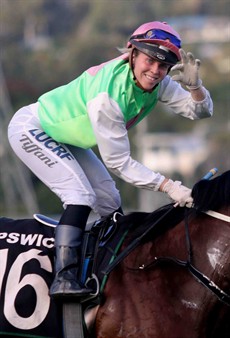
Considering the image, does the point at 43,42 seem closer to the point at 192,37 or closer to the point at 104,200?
the point at 192,37

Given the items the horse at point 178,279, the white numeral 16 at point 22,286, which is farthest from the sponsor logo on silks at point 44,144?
the horse at point 178,279

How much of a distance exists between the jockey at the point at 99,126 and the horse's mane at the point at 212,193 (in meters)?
0.05

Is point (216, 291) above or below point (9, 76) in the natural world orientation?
above

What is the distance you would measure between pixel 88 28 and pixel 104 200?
7765 centimetres

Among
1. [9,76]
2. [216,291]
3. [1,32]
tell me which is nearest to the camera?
[216,291]

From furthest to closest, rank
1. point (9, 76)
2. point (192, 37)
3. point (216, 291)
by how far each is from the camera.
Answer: point (192, 37) → point (9, 76) → point (216, 291)

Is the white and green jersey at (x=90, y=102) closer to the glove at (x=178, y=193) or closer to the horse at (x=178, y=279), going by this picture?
the glove at (x=178, y=193)

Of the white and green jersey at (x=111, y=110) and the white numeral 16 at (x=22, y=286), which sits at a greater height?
the white and green jersey at (x=111, y=110)

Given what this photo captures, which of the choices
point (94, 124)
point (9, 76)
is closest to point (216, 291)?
point (94, 124)

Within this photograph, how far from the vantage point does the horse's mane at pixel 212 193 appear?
19.8 ft

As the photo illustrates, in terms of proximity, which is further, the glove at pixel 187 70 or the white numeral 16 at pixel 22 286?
the glove at pixel 187 70

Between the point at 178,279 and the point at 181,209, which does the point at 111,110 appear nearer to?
the point at 181,209

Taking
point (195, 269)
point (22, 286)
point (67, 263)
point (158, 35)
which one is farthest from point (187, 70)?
point (22, 286)

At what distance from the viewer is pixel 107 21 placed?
256ft
